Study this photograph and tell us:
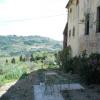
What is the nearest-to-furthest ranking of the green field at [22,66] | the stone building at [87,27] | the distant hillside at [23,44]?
the stone building at [87,27] < the green field at [22,66] < the distant hillside at [23,44]

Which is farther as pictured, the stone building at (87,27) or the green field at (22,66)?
the green field at (22,66)

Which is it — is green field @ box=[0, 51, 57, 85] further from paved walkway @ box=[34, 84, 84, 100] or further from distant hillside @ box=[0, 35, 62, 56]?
distant hillside @ box=[0, 35, 62, 56]

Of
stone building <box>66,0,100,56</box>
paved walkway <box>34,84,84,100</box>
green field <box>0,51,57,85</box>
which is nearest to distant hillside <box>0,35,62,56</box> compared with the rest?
green field <box>0,51,57,85</box>

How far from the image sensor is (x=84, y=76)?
16.2 meters

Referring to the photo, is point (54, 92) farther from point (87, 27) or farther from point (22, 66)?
point (22, 66)

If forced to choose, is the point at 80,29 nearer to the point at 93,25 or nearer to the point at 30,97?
the point at 93,25

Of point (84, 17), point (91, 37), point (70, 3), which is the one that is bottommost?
point (91, 37)

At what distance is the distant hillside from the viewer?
73312 millimetres

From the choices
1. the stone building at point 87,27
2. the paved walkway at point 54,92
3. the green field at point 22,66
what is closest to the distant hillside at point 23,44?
the green field at point 22,66

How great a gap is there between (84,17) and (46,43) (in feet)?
220

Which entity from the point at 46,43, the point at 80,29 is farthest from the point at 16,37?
the point at 80,29

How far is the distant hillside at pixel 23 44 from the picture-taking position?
73312mm

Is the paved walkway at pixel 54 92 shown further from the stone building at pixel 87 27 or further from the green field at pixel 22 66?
the stone building at pixel 87 27

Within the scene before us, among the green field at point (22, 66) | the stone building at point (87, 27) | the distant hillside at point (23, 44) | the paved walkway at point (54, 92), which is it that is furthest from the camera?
the distant hillside at point (23, 44)
